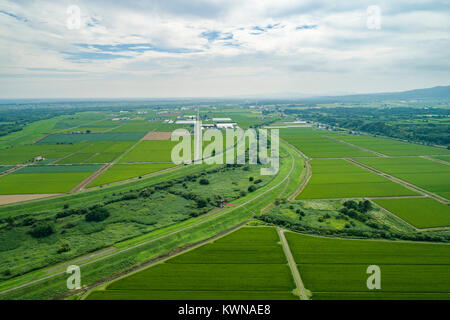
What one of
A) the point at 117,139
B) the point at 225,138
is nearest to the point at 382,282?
the point at 225,138

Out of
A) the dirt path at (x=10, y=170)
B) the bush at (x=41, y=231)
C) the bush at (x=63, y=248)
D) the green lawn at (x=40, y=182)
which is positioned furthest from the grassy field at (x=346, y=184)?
the dirt path at (x=10, y=170)

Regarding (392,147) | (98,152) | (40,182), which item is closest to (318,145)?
(392,147)

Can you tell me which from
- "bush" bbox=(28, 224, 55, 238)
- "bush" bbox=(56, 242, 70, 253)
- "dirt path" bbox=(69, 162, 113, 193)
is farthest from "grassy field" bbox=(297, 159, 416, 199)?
"dirt path" bbox=(69, 162, 113, 193)

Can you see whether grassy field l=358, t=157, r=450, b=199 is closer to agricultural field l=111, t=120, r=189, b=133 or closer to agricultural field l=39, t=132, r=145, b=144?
agricultural field l=39, t=132, r=145, b=144

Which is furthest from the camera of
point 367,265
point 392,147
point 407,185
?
point 392,147

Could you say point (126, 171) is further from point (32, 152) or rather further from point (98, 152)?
point (32, 152)

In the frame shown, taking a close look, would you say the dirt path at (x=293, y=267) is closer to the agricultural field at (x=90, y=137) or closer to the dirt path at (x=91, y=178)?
the dirt path at (x=91, y=178)
